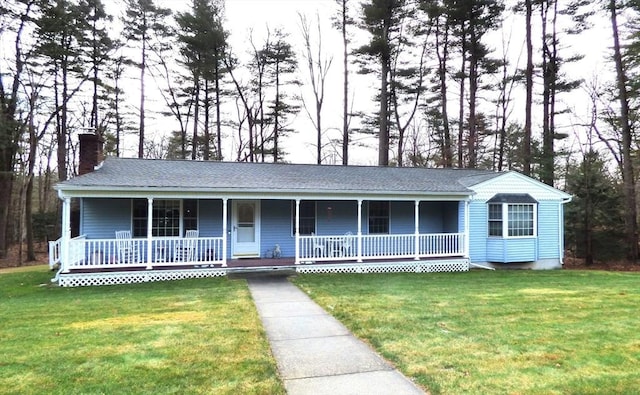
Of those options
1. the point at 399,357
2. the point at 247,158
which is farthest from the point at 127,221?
the point at 247,158

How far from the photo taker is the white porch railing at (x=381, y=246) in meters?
12.4

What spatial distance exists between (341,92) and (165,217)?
16.7 meters

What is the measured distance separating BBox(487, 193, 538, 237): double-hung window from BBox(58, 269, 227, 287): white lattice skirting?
9.36 m

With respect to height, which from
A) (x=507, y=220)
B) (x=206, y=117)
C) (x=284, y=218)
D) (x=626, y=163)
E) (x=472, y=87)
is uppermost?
(x=472, y=87)

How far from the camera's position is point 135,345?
493 cm

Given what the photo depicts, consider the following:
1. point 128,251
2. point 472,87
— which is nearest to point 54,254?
point 128,251

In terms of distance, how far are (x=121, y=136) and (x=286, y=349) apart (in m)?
25.0

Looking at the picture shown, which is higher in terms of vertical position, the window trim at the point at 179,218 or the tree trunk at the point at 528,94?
the tree trunk at the point at 528,94

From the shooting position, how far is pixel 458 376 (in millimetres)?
3938

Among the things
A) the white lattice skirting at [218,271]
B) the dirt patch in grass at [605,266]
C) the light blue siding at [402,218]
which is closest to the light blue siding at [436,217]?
the light blue siding at [402,218]

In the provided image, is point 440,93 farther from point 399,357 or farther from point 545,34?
point 399,357

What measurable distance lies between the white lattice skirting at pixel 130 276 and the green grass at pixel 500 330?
3161 millimetres

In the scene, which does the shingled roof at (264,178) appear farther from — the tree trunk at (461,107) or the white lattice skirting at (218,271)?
the tree trunk at (461,107)

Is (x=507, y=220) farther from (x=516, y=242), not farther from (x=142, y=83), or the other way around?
(x=142, y=83)
